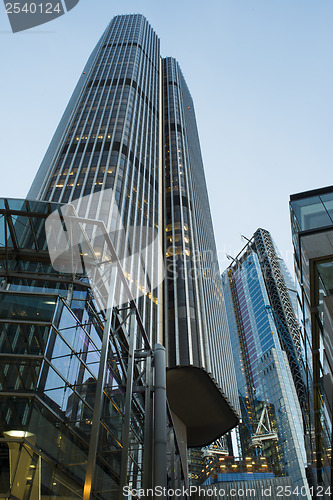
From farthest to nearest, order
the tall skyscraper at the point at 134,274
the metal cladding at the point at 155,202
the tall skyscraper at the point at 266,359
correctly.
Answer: the tall skyscraper at the point at 266,359 → the metal cladding at the point at 155,202 → the tall skyscraper at the point at 134,274

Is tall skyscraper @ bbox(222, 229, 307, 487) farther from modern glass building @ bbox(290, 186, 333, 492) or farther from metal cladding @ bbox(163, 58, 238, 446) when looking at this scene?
modern glass building @ bbox(290, 186, 333, 492)

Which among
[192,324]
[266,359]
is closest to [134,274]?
[192,324]

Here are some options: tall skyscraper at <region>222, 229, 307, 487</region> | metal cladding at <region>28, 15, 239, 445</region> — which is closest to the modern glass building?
metal cladding at <region>28, 15, 239, 445</region>

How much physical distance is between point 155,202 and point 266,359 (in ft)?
245

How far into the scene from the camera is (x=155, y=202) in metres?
53.8

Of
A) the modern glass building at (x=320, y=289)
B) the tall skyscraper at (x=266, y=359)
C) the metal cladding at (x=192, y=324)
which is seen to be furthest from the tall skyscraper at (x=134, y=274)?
the tall skyscraper at (x=266, y=359)

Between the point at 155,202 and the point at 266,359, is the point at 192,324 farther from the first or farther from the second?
A: the point at 266,359

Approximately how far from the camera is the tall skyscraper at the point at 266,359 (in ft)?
311

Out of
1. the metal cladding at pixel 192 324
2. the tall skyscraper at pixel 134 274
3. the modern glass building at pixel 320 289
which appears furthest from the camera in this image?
the metal cladding at pixel 192 324

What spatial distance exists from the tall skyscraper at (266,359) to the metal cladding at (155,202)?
177 ft

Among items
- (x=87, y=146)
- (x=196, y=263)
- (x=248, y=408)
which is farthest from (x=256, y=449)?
(x=87, y=146)

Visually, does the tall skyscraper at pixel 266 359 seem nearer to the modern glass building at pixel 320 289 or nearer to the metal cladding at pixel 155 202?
the metal cladding at pixel 155 202

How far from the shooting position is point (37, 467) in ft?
36.8

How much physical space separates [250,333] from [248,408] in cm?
2318
